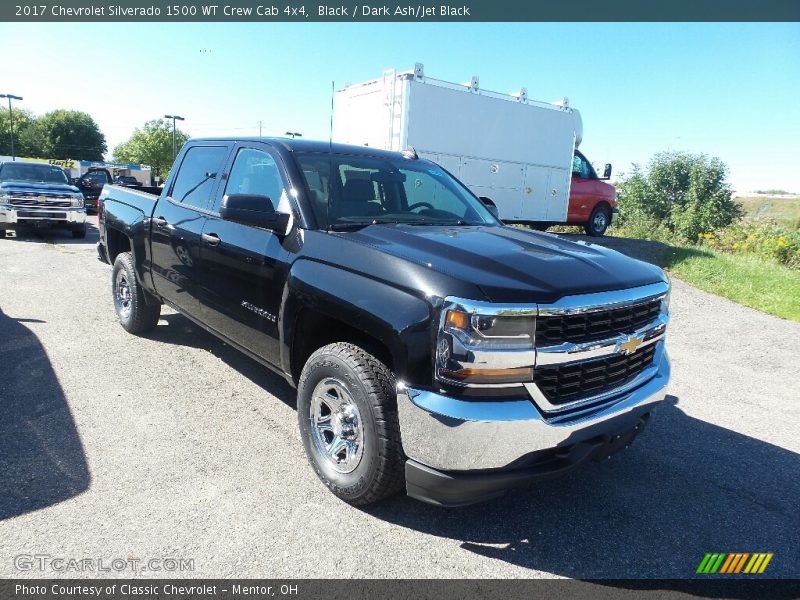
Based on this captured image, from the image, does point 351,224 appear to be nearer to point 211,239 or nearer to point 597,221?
point 211,239

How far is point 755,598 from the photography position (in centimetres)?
249

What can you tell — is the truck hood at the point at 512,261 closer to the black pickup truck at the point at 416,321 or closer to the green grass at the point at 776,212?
the black pickup truck at the point at 416,321

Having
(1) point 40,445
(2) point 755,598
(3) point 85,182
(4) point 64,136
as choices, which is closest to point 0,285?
(1) point 40,445

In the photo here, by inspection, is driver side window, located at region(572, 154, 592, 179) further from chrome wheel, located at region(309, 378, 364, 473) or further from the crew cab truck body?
chrome wheel, located at region(309, 378, 364, 473)

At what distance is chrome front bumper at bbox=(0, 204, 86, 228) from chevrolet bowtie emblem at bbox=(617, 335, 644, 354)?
1400 cm

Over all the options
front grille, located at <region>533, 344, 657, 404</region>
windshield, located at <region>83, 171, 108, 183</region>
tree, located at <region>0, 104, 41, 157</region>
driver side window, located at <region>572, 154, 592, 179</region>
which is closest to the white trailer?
driver side window, located at <region>572, 154, 592, 179</region>

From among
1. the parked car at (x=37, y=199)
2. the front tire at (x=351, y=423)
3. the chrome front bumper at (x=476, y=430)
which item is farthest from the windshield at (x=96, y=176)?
the chrome front bumper at (x=476, y=430)

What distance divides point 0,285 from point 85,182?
1725 centimetres

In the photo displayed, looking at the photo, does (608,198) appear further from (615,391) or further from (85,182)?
(85,182)

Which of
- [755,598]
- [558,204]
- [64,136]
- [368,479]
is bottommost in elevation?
[755,598]

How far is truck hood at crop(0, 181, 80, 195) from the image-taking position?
12.7 meters

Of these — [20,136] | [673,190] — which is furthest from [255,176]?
[20,136]

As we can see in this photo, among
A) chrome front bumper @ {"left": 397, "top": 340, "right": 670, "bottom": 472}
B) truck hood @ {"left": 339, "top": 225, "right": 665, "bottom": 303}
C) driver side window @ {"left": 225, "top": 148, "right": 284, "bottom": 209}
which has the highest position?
driver side window @ {"left": 225, "top": 148, "right": 284, "bottom": 209}

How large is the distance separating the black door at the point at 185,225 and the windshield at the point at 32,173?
11257mm
